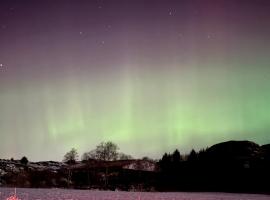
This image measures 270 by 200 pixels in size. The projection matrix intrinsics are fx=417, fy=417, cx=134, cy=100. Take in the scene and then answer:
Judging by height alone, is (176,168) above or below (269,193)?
above

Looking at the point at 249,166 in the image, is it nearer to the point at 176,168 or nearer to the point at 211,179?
the point at 211,179

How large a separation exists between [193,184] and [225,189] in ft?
55.4

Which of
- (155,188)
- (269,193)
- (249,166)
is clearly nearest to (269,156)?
(249,166)

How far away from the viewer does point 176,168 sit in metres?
198

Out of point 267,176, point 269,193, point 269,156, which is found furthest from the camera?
point 269,156

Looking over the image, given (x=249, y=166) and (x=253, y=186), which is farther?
(x=249, y=166)

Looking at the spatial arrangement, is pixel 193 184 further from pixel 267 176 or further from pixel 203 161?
pixel 267 176

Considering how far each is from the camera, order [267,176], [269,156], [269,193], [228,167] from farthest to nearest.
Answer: [228,167], [269,156], [267,176], [269,193]

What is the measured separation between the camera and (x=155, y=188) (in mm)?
197875

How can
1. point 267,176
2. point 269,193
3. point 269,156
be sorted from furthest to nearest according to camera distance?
point 269,156 → point 267,176 → point 269,193

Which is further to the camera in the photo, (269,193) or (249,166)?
(249,166)

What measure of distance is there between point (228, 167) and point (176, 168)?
2426cm

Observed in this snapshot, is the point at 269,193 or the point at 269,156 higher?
the point at 269,156

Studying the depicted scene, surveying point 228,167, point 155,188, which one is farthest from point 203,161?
point 155,188
